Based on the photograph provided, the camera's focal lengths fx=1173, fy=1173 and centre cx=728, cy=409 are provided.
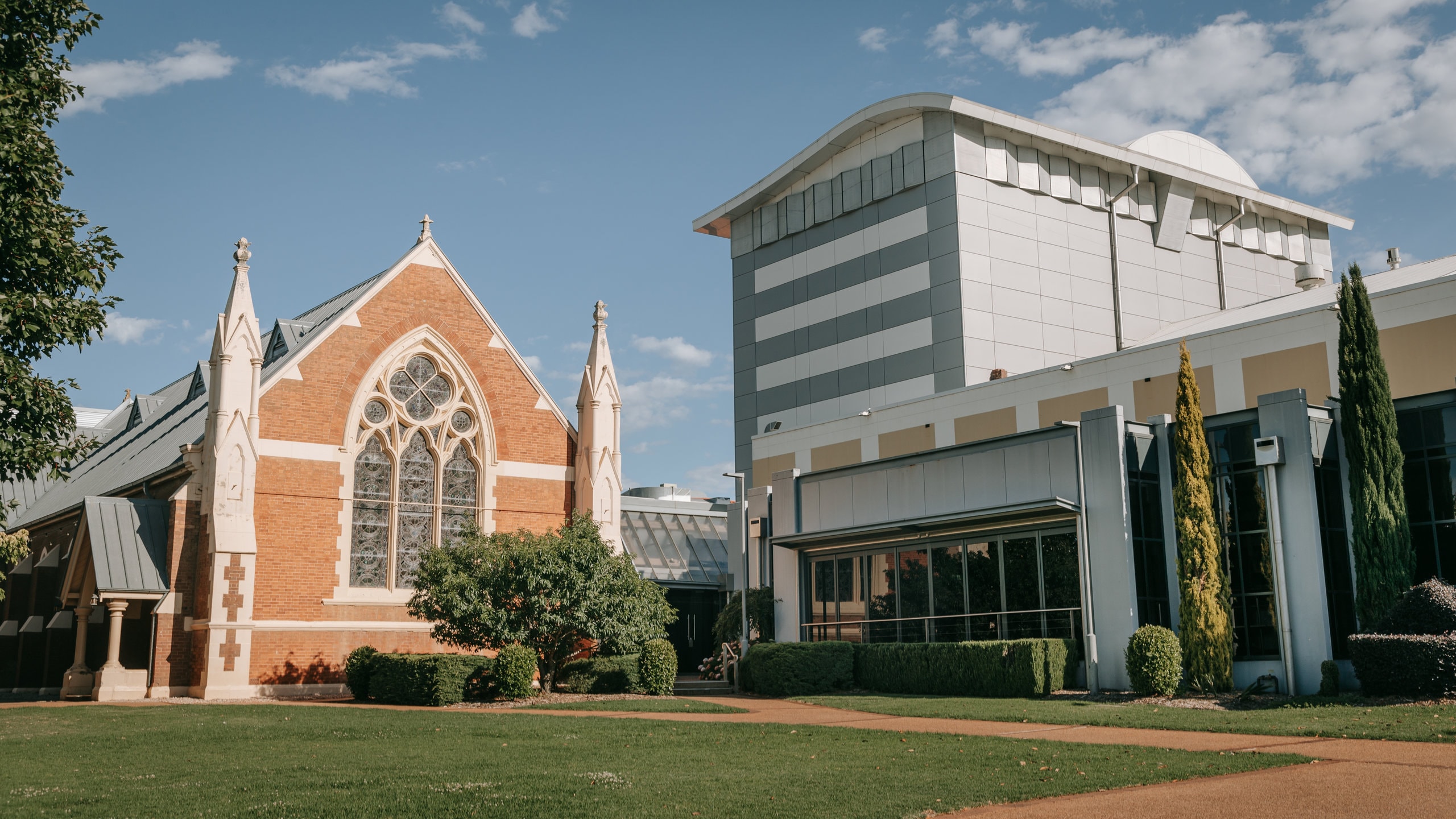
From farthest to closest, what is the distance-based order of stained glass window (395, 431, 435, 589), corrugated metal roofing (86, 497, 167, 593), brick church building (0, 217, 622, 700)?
stained glass window (395, 431, 435, 589) → brick church building (0, 217, 622, 700) → corrugated metal roofing (86, 497, 167, 593)

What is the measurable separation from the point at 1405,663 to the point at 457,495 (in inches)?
880

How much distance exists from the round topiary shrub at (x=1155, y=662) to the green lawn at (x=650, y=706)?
6892mm

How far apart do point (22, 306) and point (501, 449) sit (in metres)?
18.6

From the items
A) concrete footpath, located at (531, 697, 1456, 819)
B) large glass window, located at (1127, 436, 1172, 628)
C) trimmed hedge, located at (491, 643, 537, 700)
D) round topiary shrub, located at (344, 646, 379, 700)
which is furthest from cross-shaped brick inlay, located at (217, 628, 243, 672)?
large glass window, located at (1127, 436, 1172, 628)

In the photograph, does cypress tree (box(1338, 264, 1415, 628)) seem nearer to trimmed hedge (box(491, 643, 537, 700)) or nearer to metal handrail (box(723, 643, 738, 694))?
metal handrail (box(723, 643, 738, 694))

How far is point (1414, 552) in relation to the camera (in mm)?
20969

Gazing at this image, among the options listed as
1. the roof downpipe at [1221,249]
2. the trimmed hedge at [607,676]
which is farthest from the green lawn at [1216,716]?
the roof downpipe at [1221,249]

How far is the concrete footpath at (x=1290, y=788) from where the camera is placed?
9.08 metres

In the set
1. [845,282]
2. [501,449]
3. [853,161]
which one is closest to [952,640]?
[501,449]

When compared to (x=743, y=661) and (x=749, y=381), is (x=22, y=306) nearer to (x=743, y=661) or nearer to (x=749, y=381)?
(x=743, y=661)

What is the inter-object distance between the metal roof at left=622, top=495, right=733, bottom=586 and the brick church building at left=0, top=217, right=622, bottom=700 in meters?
8.22

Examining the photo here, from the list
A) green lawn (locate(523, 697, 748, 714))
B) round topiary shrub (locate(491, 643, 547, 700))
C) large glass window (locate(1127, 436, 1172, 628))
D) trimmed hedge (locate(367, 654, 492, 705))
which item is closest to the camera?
green lawn (locate(523, 697, 748, 714))

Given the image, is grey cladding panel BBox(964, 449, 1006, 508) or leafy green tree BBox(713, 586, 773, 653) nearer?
grey cladding panel BBox(964, 449, 1006, 508)

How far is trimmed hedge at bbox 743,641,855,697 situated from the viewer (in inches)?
977
